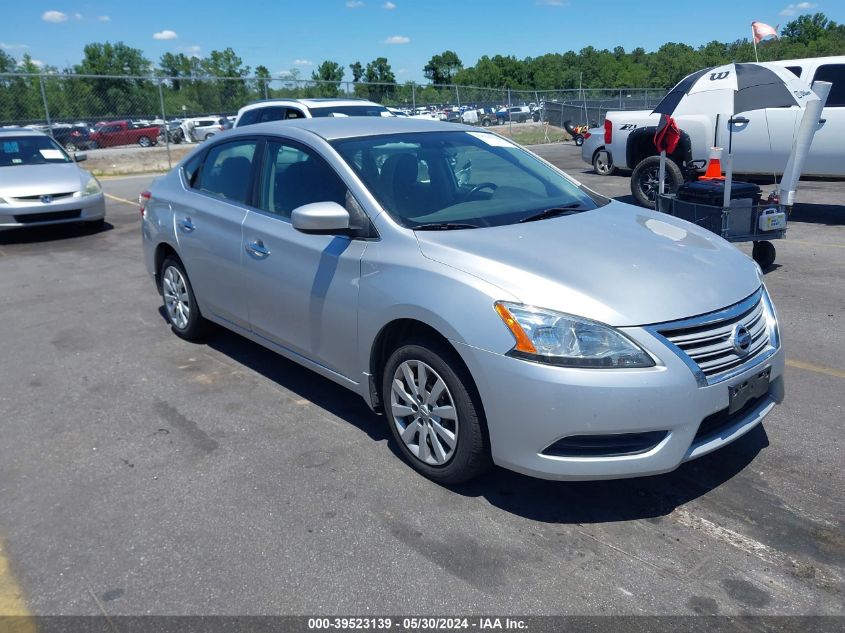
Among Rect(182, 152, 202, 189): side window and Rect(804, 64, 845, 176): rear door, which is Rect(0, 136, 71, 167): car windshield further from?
Rect(804, 64, 845, 176): rear door

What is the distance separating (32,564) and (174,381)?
6.92ft

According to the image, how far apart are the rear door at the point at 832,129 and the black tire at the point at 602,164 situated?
5741mm

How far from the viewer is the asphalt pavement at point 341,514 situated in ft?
9.41

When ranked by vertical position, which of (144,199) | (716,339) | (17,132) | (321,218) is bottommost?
(716,339)

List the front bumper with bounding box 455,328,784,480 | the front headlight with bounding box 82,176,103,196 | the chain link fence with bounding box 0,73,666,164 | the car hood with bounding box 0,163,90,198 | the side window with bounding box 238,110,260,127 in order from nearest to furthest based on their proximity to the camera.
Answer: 1. the front bumper with bounding box 455,328,784,480
2. the car hood with bounding box 0,163,90,198
3. the front headlight with bounding box 82,176,103,196
4. the side window with bounding box 238,110,260,127
5. the chain link fence with bounding box 0,73,666,164

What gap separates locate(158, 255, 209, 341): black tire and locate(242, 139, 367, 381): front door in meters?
A: 1.03

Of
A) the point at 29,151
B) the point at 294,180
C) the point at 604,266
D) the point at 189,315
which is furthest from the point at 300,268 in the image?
the point at 29,151

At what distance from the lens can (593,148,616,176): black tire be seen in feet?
53.2

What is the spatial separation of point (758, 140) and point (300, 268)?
31.3ft

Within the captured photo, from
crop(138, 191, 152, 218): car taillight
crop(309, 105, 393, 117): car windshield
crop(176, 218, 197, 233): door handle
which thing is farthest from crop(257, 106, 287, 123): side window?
crop(176, 218, 197, 233): door handle

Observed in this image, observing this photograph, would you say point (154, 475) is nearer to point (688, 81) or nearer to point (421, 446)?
point (421, 446)

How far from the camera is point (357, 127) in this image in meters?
4.60

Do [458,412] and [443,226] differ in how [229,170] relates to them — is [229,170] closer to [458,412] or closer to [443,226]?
[443,226]

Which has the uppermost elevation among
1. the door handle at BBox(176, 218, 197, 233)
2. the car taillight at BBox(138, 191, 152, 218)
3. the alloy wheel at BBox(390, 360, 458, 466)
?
the car taillight at BBox(138, 191, 152, 218)
